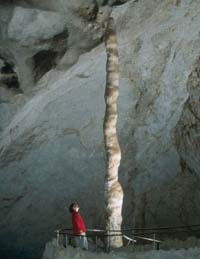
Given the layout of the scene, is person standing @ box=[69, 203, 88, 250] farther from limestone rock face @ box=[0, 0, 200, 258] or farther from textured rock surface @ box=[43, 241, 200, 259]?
limestone rock face @ box=[0, 0, 200, 258]

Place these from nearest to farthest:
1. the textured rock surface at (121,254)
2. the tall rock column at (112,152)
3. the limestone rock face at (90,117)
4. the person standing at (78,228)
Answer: the textured rock surface at (121,254)
the person standing at (78,228)
the tall rock column at (112,152)
the limestone rock face at (90,117)

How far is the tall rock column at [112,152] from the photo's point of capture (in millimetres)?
15430

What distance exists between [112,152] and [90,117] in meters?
5.12

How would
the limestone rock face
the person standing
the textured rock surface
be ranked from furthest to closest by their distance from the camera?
the limestone rock face, the person standing, the textured rock surface

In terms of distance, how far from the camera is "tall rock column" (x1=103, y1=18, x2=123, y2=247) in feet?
50.6

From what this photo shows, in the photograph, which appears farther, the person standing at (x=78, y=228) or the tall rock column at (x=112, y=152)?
the tall rock column at (x=112, y=152)

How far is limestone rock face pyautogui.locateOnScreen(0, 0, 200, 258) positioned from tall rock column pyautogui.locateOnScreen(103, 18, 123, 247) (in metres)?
3.28

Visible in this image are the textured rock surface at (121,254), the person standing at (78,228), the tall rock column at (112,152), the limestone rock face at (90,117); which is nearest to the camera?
the textured rock surface at (121,254)

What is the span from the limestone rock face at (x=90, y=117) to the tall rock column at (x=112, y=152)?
328 centimetres

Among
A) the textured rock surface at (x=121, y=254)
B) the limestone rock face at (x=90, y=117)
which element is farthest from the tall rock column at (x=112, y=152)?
the limestone rock face at (x=90, y=117)

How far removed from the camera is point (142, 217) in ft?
65.2

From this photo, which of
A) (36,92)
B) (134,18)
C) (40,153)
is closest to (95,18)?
(134,18)

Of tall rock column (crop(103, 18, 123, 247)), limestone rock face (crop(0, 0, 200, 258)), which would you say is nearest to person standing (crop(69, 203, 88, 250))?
tall rock column (crop(103, 18, 123, 247))

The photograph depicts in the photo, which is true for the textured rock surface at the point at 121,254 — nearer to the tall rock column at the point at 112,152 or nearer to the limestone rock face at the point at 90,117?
the tall rock column at the point at 112,152
